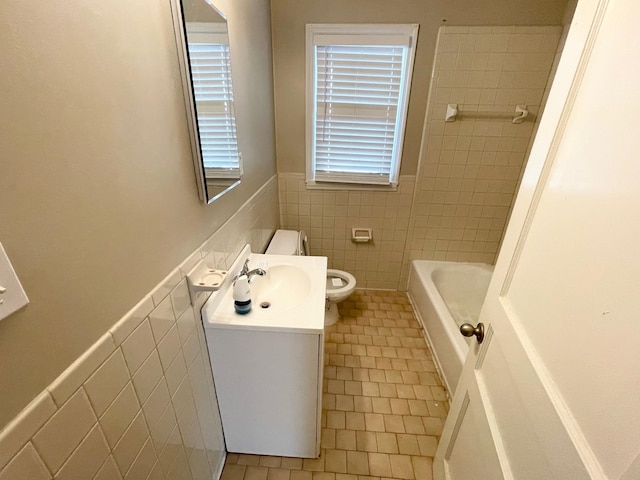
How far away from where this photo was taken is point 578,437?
20.5 inches

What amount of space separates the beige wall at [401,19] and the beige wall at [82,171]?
4.67ft

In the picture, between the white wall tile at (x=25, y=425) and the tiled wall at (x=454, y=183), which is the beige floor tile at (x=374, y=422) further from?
the white wall tile at (x=25, y=425)

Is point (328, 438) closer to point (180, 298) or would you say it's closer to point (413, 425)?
point (413, 425)

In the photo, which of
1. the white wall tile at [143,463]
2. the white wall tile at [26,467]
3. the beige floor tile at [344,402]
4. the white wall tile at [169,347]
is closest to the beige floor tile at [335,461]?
the beige floor tile at [344,402]

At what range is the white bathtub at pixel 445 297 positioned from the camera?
1.85 meters

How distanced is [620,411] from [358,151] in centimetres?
207

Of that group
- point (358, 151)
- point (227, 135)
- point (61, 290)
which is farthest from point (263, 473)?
point (358, 151)

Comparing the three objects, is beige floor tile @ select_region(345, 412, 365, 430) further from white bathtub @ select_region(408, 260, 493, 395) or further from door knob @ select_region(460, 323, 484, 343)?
door knob @ select_region(460, 323, 484, 343)

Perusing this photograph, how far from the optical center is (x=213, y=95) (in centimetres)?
106

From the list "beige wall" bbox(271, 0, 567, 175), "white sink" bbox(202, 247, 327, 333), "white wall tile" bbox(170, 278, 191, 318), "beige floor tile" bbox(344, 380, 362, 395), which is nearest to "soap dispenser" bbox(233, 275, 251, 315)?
"white sink" bbox(202, 247, 327, 333)

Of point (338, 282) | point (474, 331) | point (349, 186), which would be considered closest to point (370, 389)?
point (338, 282)

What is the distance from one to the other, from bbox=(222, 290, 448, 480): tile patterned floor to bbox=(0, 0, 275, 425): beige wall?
1.21 m

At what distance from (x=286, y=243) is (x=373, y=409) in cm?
116

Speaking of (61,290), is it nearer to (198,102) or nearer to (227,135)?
(198,102)
